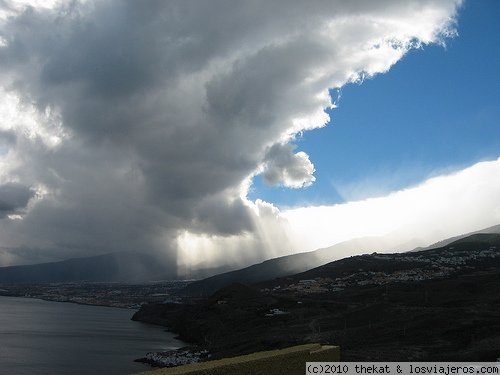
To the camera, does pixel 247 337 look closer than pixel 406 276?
Yes

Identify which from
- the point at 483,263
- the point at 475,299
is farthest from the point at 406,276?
the point at 475,299

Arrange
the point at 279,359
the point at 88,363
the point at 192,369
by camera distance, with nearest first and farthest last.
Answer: the point at 192,369 < the point at 279,359 < the point at 88,363

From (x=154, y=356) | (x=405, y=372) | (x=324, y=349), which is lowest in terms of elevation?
(x=154, y=356)

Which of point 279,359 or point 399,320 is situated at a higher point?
point 279,359

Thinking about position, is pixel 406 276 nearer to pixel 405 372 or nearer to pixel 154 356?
pixel 154 356

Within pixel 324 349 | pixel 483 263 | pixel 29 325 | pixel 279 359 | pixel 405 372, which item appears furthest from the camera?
pixel 483 263

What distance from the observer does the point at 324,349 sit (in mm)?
28953

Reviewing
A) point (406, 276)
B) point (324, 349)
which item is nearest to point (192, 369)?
point (324, 349)

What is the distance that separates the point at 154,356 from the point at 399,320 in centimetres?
5054

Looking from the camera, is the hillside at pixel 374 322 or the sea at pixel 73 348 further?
the sea at pixel 73 348

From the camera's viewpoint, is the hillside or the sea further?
the sea

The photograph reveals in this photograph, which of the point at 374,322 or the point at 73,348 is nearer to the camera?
the point at 374,322

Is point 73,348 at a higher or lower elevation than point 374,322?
lower

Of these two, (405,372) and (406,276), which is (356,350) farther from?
(406,276)
